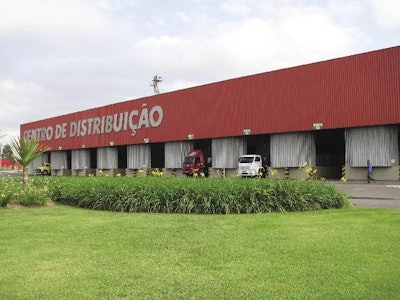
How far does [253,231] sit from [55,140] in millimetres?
57181

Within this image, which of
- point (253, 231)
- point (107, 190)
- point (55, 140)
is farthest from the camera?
point (55, 140)

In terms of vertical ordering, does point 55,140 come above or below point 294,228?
above

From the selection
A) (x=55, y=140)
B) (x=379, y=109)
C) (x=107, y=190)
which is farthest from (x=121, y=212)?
(x=55, y=140)

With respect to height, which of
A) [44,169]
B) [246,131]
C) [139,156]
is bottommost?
[44,169]

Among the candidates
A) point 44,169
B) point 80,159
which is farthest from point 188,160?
point 44,169

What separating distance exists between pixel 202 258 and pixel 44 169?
60271 mm

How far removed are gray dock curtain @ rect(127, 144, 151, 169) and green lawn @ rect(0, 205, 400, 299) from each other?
1431 inches

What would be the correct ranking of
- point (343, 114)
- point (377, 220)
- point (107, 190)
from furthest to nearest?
point (343, 114) < point (107, 190) < point (377, 220)

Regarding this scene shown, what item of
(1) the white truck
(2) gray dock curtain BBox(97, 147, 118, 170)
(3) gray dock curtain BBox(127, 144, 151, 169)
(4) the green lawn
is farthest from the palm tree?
(2) gray dock curtain BBox(97, 147, 118, 170)

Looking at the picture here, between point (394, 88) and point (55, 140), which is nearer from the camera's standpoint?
point (394, 88)

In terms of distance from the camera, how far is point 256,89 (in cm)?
3581

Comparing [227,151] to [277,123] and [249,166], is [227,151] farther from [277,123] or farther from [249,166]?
[277,123]

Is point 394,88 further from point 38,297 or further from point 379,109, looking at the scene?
point 38,297

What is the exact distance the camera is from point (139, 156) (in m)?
47.8
